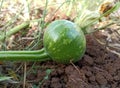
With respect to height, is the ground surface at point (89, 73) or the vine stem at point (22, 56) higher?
the vine stem at point (22, 56)

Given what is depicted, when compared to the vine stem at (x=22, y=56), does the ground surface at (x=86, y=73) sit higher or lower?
lower

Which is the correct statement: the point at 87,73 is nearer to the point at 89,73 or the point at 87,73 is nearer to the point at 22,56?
the point at 89,73

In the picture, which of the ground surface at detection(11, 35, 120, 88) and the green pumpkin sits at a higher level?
the green pumpkin

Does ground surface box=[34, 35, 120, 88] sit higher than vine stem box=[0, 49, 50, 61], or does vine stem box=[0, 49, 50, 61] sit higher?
vine stem box=[0, 49, 50, 61]

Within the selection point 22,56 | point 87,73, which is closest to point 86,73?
point 87,73

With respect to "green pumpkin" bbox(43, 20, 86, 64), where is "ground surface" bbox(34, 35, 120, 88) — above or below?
below

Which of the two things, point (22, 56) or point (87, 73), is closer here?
point (22, 56)

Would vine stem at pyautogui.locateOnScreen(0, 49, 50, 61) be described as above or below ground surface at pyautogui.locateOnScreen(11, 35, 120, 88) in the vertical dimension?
above

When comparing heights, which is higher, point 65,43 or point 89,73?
point 65,43
